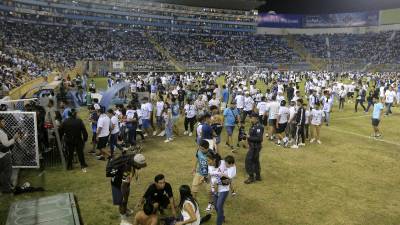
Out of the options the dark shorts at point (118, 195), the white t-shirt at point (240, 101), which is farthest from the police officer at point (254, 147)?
the white t-shirt at point (240, 101)

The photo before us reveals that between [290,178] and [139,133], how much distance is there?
6784 millimetres

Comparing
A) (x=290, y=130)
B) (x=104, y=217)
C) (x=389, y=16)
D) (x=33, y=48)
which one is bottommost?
(x=104, y=217)

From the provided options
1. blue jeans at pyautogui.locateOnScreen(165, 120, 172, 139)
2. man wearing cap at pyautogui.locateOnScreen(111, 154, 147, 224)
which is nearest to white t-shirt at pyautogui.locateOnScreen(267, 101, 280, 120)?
blue jeans at pyautogui.locateOnScreen(165, 120, 172, 139)

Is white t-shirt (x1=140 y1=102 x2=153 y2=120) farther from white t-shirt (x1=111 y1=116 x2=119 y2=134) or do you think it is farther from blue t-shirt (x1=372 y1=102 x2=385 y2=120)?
blue t-shirt (x1=372 y1=102 x2=385 y2=120)

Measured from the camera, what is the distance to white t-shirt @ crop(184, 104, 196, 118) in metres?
15.0

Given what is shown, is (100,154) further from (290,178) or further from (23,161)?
(290,178)

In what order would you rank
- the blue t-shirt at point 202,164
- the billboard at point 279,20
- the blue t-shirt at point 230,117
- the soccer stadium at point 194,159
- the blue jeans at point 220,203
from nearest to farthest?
the blue jeans at point 220,203
the soccer stadium at point 194,159
the blue t-shirt at point 202,164
the blue t-shirt at point 230,117
the billboard at point 279,20

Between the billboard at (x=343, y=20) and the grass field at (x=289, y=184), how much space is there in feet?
242

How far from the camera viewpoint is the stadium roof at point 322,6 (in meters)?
80.3

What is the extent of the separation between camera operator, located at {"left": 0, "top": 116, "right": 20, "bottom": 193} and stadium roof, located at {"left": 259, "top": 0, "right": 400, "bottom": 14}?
86566 mm

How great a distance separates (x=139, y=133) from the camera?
47.6 feet

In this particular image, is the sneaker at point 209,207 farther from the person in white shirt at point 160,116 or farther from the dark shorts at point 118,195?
the person in white shirt at point 160,116

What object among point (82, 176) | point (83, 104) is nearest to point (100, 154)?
point (82, 176)

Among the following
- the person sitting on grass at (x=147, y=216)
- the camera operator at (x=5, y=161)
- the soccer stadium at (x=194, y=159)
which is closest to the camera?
the person sitting on grass at (x=147, y=216)
